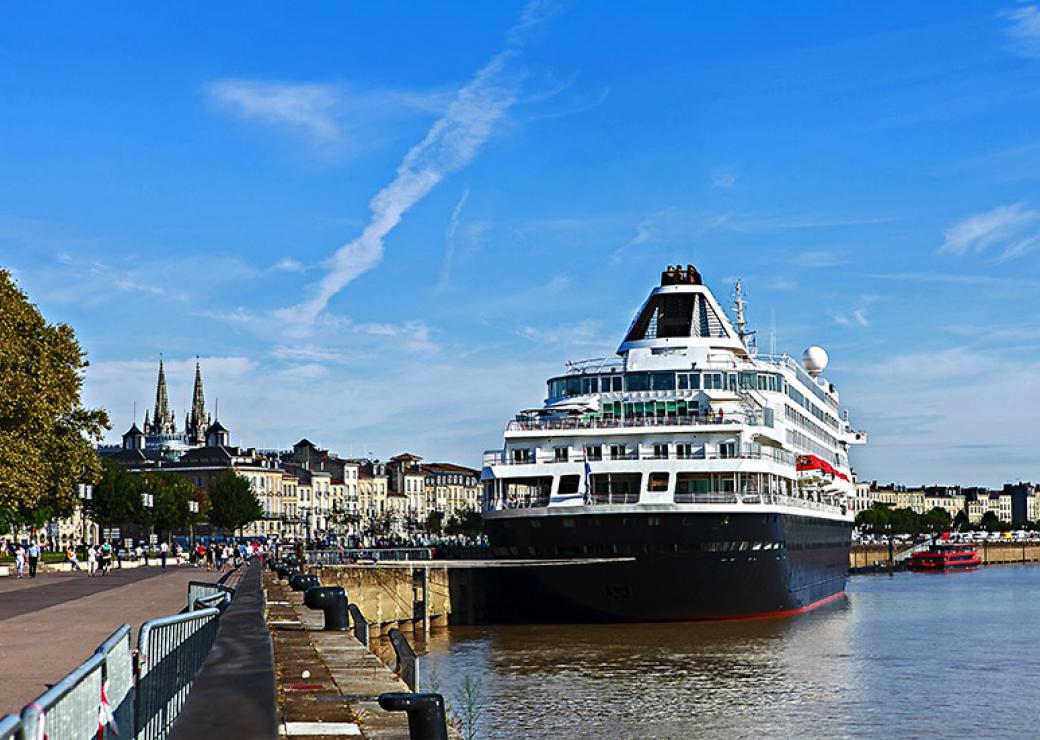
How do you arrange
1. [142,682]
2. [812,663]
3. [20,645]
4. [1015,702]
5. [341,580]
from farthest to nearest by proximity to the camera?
[341,580] → [812,663] → [1015,702] → [20,645] → [142,682]

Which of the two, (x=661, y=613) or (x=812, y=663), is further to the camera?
(x=661, y=613)

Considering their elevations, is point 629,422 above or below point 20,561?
above

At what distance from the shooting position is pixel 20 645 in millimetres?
22453

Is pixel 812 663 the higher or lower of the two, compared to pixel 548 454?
lower

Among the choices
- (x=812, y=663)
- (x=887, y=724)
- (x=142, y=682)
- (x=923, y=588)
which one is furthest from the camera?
(x=923, y=588)

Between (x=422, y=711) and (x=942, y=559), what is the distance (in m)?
150

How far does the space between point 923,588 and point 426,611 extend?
59230 mm

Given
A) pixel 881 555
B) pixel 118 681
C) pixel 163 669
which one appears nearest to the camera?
pixel 118 681

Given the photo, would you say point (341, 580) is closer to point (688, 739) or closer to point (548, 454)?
point (548, 454)

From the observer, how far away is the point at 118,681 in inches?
289

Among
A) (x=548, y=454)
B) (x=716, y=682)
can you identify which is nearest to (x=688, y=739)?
(x=716, y=682)

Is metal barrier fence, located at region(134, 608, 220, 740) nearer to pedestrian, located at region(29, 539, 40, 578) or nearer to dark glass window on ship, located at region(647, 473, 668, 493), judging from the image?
dark glass window on ship, located at region(647, 473, 668, 493)

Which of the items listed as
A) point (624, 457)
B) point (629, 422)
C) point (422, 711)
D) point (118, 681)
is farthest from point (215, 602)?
point (629, 422)

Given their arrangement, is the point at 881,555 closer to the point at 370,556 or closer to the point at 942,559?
the point at 942,559
